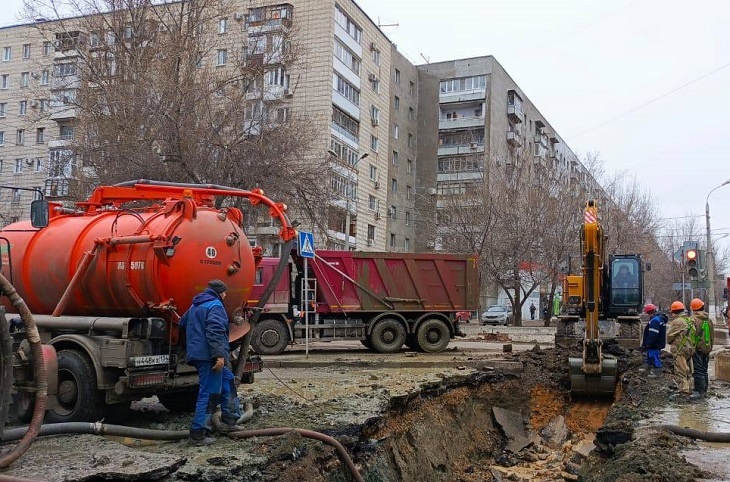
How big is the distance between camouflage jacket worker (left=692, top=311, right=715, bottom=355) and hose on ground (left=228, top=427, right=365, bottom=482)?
6255mm

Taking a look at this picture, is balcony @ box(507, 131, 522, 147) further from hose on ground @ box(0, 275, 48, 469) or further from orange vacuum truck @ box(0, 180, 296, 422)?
hose on ground @ box(0, 275, 48, 469)

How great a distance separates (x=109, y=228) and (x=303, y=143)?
12531mm

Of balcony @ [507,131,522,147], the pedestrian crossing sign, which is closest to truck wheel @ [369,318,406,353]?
the pedestrian crossing sign

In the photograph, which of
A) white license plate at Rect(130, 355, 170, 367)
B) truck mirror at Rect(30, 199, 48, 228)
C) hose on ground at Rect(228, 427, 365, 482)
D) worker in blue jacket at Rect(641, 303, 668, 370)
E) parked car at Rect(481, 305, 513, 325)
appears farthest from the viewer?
parked car at Rect(481, 305, 513, 325)

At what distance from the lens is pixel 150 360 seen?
6.45m

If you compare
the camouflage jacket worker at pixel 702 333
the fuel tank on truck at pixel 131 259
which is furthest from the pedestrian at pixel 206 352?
the camouflage jacket worker at pixel 702 333

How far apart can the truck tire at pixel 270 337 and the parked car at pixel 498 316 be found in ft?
82.9

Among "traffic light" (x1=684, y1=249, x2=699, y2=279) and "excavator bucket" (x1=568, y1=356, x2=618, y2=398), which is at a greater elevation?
"traffic light" (x1=684, y1=249, x2=699, y2=279)

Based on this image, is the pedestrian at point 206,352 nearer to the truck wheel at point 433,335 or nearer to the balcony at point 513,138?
the truck wheel at point 433,335

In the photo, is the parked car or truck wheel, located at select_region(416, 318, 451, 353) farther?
the parked car

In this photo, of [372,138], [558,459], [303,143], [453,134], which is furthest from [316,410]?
[453,134]

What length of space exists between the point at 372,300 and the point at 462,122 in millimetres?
39666

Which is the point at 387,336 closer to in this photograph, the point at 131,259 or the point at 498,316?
the point at 131,259

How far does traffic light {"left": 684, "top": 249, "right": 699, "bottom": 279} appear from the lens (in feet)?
53.2
